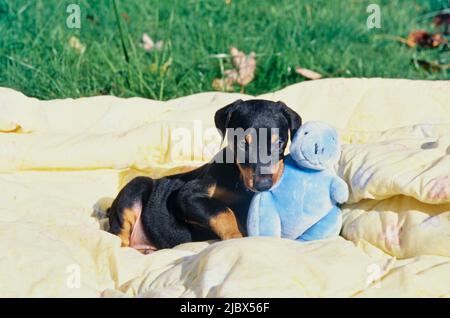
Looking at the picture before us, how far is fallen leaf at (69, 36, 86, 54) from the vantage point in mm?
6241

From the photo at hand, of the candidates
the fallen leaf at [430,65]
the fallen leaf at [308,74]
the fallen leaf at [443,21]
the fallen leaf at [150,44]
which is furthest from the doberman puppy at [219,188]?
the fallen leaf at [443,21]

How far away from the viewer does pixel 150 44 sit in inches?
257

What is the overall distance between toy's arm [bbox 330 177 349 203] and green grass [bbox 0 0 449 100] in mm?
2195

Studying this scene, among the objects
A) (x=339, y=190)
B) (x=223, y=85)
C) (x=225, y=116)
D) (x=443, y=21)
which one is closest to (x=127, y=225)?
(x=225, y=116)

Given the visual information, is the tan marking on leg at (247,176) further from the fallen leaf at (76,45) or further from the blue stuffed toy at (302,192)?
the fallen leaf at (76,45)

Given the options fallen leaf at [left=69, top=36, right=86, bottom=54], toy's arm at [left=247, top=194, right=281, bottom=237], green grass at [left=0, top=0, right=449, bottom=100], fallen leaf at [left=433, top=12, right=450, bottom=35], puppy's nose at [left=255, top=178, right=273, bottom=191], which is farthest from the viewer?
fallen leaf at [left=433, top=12, right=450, bottom=35]

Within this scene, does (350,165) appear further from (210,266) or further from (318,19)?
(318,19)

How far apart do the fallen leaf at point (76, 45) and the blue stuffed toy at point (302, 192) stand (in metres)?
2.75

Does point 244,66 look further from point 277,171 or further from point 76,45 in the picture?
point 277,171

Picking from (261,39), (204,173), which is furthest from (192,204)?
(261,39)

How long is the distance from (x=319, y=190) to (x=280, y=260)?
0.58m

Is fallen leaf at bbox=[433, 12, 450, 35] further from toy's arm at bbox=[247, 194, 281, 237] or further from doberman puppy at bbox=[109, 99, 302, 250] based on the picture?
toy's arm at bbox=[247, 194, 281, 237]

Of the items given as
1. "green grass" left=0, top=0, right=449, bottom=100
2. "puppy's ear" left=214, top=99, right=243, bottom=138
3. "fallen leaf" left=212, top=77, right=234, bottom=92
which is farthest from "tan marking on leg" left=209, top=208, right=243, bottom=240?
"fallen leaf" left=212, top=77, right=234, bottom=92

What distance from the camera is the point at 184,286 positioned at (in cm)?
334
